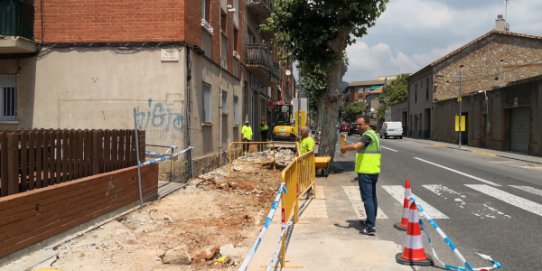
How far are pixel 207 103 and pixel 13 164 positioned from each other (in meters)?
9.69

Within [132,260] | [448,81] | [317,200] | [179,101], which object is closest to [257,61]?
[179,101]

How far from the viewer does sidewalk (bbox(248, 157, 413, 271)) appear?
531 cm

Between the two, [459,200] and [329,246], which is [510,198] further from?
[329,246]

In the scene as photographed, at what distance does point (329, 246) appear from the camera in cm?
612

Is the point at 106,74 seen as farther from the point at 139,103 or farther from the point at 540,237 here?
the point at 540,237

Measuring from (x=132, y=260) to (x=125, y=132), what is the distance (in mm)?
3632

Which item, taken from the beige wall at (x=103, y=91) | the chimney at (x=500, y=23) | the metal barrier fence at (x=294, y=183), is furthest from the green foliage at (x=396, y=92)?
the metal barrier fence at (x=294, y=183)

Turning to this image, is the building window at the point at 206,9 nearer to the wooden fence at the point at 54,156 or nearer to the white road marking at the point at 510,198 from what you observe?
the wooden fence at the point at 54,156

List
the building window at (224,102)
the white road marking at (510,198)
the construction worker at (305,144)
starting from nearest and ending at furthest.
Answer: the white road marking at (510,198) → the construction worker at (305,144) → the building window at (224,102)

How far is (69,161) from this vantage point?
661cm

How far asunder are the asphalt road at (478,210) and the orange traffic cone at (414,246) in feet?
0.56

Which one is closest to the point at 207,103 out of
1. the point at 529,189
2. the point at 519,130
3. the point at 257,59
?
the point at 257,59

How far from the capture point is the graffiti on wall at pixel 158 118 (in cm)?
1177

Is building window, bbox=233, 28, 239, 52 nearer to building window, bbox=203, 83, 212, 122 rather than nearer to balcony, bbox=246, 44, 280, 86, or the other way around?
balcony, bbox=246, 44, 280, 86
